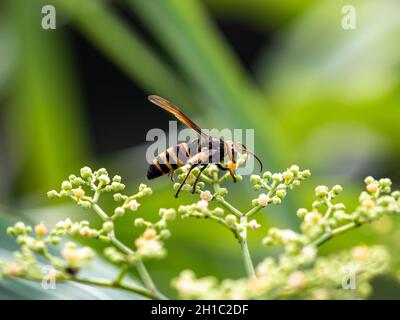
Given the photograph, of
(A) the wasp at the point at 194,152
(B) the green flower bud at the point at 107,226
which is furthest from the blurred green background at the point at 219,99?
(B) the green flower bud at the point at 107,226

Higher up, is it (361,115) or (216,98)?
(361,115)

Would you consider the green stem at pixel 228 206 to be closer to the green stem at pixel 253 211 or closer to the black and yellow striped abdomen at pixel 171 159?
the green stem at pixel 253 211

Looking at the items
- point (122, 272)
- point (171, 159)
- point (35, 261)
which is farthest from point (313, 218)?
point (171, 159)

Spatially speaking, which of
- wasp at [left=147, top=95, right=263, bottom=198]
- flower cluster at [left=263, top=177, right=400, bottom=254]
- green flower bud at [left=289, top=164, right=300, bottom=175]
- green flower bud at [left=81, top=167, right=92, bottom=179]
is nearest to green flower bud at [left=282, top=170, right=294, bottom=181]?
green flower bud at [left=289, top=164, right=300, bottom=175]

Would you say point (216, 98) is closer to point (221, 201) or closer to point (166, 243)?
point (166, 243)

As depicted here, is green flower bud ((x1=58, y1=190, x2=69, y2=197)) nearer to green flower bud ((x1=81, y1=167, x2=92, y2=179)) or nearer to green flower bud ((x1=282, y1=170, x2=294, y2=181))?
green flower bud ((x1=81, y1=167, x2=92, y2=179))

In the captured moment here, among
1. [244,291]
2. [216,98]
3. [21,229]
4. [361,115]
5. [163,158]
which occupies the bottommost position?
[244,291]

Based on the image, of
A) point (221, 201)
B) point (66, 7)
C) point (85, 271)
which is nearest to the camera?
point (221, 201)
